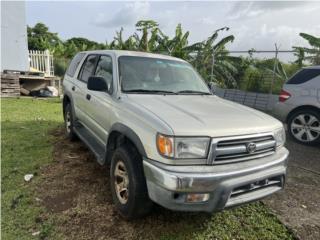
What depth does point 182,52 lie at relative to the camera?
13609 mm

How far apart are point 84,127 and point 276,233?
338 centimetres

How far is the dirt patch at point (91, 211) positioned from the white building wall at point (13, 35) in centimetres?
971

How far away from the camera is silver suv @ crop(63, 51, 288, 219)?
8.02 ft

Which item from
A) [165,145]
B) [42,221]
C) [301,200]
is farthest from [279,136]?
[42,221]

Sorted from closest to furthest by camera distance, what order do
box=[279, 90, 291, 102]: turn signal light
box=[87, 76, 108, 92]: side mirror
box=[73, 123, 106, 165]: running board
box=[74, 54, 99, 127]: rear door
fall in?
box=[87, 76, 108, 92]: side mirror → box=[73, 123, 106, 165]: running board → box=[74, 54, 99, 127]: rear door → box=[279, 90, 291, 102]: turn signal light

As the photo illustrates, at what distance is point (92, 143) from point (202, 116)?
2119 mm

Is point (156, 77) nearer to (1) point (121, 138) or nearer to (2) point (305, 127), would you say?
(1) point (121, 138)

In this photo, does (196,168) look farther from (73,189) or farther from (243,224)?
(73,189)

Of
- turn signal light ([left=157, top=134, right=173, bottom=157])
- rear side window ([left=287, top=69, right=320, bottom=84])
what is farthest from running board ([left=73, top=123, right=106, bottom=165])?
rear side window ([left=287, top=69, right=320, bottom=84])

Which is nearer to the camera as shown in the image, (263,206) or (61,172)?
(263,206)

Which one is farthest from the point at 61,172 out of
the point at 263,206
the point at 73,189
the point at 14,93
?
the point at 14,93

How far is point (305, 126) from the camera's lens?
6.24 meters

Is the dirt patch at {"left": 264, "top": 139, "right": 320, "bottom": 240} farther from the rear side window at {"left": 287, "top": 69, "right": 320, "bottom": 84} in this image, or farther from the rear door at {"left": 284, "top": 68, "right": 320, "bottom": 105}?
the rear side window at {"left": 287, "top": 69, "right": 320, "bottom": 84}

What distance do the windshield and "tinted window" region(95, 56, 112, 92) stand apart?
200 mm
